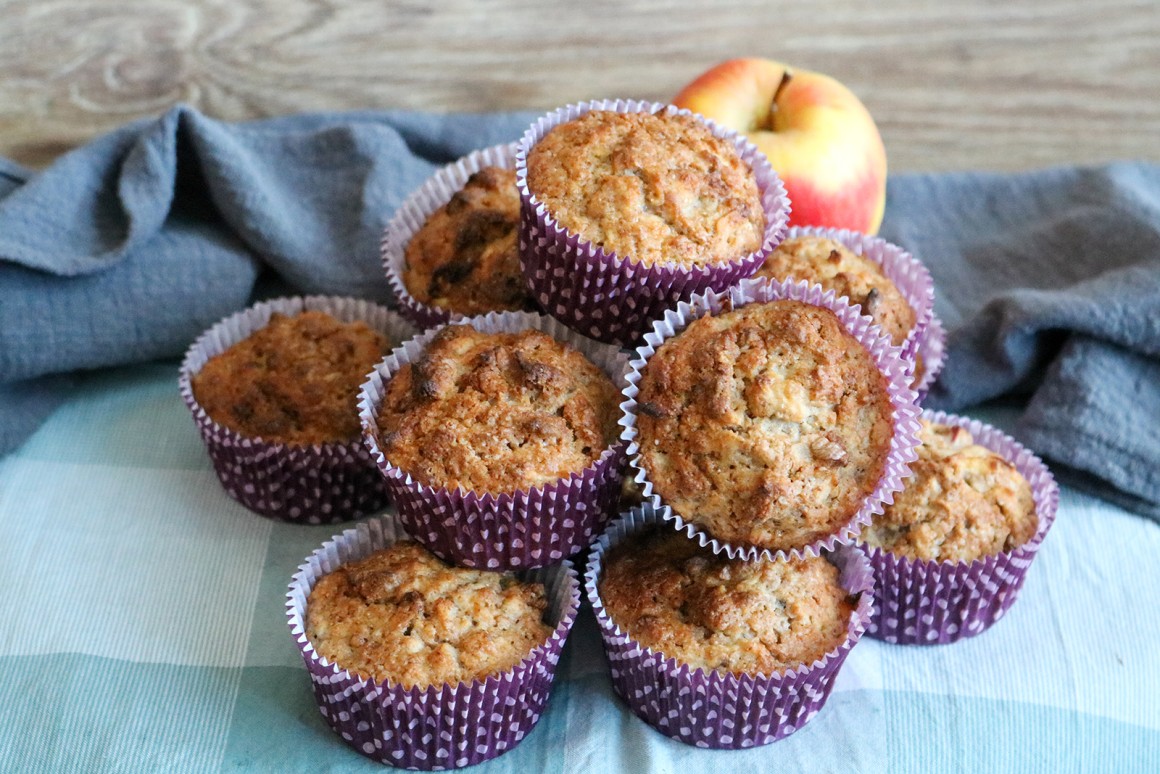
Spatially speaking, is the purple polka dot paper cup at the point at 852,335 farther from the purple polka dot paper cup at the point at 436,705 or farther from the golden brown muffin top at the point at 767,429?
the purple polka dot paper cup at the point at 436,705

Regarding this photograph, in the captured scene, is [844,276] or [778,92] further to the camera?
[778,92]

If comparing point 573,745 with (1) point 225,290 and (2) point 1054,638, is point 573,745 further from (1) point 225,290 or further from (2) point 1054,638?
(1) point 225,290

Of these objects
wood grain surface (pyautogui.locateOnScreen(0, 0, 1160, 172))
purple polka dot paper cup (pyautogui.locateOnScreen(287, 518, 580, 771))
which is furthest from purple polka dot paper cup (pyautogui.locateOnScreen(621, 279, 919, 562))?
wood grain surface (pyautogui.locateOnScreen(0, 0, 1160, 172))

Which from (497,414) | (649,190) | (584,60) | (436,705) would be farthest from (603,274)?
(584,60)

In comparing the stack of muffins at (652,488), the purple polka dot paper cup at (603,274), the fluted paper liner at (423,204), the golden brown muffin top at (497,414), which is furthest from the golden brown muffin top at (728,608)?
the fluted paper liner at (423,204)

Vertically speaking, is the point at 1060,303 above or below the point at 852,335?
below

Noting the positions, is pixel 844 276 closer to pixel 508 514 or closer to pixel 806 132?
pixel 806 132
